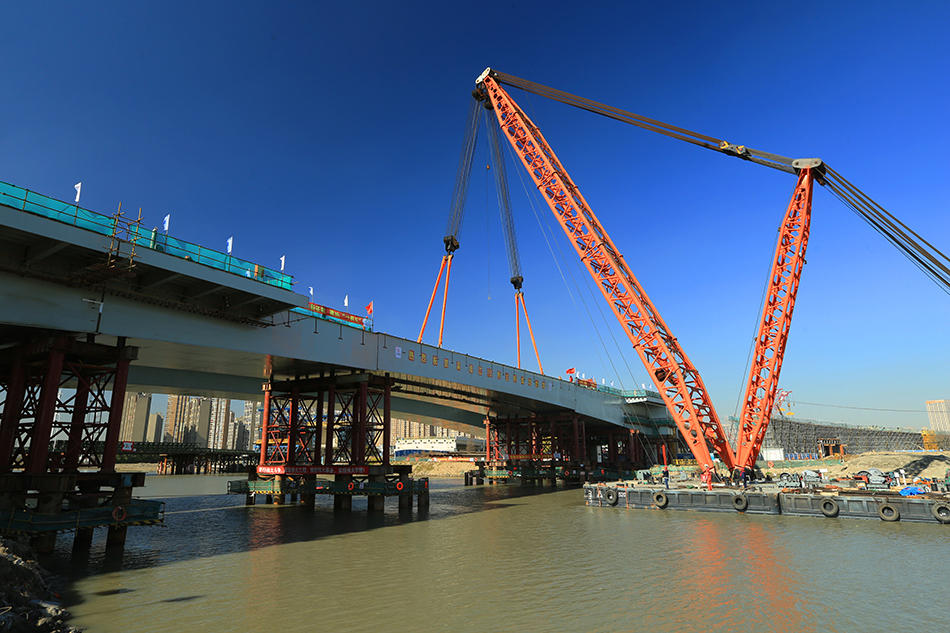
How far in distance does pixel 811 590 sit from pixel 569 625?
8785mm

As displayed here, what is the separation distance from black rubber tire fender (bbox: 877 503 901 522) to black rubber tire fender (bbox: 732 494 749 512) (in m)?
7.68

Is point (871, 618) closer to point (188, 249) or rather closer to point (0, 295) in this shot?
point (188, 249)

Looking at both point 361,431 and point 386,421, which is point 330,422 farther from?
point 386,421

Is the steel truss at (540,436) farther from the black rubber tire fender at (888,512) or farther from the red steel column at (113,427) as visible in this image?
the red steel column at (113,427)

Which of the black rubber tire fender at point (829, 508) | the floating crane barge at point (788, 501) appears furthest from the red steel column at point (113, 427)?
the black rubber tire fender at point (829, 508)

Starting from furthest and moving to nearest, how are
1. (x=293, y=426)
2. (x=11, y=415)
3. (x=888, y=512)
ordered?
(x=293, y=426)
(x=888, y=512)
(x=11, y=415)

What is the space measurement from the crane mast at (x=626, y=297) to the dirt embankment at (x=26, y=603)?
45.2m

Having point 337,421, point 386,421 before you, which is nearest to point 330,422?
point 337,421

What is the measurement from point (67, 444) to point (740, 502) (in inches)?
1604

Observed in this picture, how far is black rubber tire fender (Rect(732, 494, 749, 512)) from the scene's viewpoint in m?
37.0

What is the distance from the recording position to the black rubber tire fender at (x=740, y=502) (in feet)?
121

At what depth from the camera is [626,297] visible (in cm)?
5103

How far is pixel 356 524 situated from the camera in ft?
110

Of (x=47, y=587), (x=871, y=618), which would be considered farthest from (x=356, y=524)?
(x=871, y=618)
